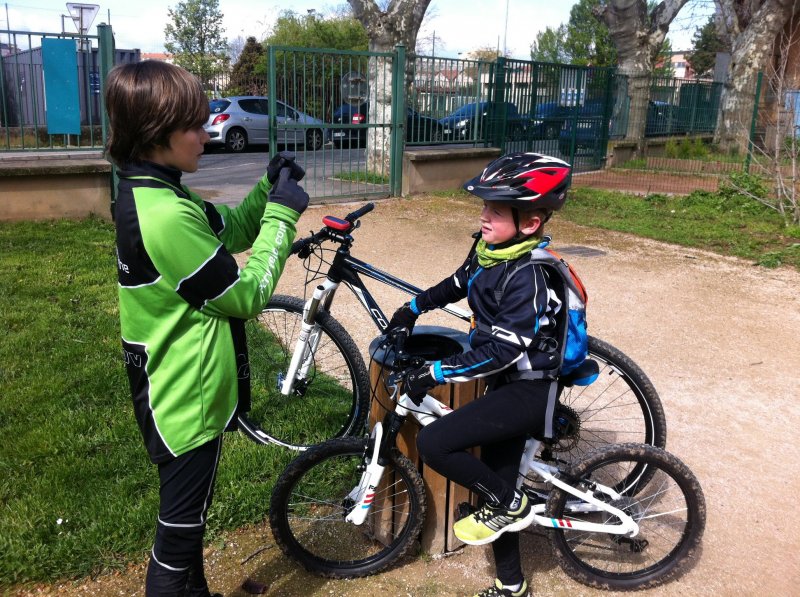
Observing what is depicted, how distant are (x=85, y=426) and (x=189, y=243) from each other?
7.55ft

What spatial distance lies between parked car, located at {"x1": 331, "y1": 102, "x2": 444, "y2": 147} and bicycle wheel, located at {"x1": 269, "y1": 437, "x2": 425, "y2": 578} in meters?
8.39

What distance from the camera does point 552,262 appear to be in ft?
8.01

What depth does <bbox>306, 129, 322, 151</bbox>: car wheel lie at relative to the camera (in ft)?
34.6

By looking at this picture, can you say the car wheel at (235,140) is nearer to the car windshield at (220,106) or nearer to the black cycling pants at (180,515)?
the car windshield at (220,106)

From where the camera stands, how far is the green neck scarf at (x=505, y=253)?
246 centimetres

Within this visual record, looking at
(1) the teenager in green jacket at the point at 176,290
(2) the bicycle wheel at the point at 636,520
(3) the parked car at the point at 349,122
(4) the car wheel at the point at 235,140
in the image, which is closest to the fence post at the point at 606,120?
(3) the parked car at the point at 349,122

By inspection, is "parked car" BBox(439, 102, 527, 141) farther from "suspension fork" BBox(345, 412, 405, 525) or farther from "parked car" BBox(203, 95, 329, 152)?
→ "suspension fork" BBox(345, 412, 405, 525)

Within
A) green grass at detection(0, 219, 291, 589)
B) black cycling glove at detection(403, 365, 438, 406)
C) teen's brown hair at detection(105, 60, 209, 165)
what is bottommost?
green grass at detection(0, 219, 291, 589)

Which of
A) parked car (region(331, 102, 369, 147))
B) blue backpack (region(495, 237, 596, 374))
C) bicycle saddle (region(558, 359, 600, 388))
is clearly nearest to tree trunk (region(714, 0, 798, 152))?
parked car (region(331, 102, 369, 147))

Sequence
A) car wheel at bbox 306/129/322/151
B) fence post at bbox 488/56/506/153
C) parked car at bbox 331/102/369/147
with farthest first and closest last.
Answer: fence post at bbox 488/56/506/153, parked car at bbox 331/102/369/147, car wheel at bbox 306/129/322/151

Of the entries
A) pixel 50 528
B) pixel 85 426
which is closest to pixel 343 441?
pixel 50 528

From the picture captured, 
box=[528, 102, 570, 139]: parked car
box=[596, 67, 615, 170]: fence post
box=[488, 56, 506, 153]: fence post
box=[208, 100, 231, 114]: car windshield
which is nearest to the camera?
box=[488, 56, 506, 153]: fence post

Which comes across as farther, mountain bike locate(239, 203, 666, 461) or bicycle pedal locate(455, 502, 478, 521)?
mountain bike locate(239, 203, 666, 461)

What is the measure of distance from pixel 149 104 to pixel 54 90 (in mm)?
8018
